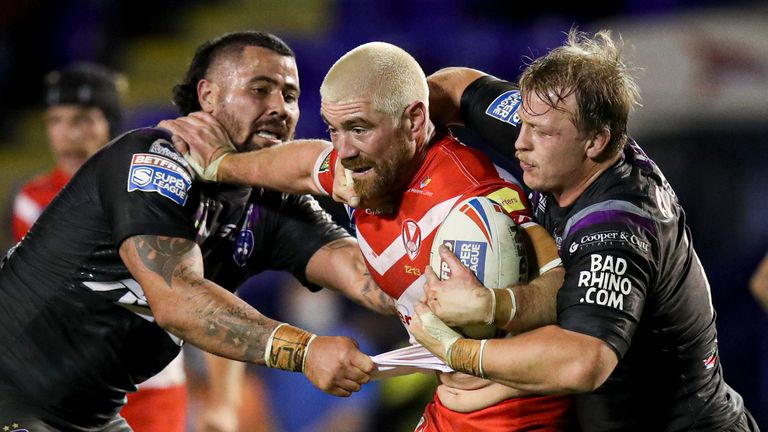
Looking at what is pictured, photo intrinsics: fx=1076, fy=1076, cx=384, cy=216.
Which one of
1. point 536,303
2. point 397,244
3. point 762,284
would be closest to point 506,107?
point 397,244

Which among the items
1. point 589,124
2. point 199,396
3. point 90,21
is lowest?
point 199,396

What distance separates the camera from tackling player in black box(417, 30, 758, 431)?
319 cm

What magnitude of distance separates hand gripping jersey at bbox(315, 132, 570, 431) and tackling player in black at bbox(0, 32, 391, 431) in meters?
0.33

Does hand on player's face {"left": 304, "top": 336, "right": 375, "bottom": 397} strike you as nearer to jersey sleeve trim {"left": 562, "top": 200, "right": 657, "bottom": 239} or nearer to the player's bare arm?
the player's bare arm

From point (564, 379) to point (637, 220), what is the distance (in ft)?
1.85

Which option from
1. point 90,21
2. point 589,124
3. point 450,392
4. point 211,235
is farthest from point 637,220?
point 90,21

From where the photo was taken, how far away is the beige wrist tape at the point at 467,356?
3270mm

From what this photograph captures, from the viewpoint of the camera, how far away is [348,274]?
177 inches

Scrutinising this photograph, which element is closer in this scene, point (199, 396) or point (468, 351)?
point (468, 351)

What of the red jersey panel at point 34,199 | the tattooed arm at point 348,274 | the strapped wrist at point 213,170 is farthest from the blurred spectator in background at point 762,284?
the red jersey panel at point 34,199

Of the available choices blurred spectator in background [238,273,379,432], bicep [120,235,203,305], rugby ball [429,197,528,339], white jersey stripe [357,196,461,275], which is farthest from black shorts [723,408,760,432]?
blurred spectator in background [238,273,379,432]

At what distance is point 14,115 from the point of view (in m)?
11.2

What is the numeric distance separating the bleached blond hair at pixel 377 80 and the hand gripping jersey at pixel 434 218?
25cm

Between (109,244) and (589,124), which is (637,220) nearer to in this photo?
(589,124)
